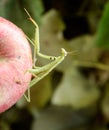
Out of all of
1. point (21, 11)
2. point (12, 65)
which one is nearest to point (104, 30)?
point (21, 11)

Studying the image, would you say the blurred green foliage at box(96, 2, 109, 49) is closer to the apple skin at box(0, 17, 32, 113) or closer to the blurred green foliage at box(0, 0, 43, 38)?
the blurred green foliage at box(0, 0, 43, 38)

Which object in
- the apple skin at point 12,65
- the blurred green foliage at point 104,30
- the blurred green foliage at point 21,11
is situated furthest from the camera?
the blurred green foliage at point 104,30

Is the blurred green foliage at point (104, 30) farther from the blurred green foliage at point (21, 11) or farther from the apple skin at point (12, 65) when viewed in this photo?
the apple skin at point (12, 65)

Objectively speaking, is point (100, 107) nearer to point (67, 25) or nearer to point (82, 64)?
point (82, 64)

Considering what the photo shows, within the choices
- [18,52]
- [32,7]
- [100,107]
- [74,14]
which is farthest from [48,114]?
[18,52]

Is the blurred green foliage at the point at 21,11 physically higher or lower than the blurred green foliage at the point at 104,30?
higher

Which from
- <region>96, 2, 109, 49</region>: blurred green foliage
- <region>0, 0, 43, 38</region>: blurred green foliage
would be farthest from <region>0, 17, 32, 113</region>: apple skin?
<region>96, 2, 109, 49</region>: blurred green foliage

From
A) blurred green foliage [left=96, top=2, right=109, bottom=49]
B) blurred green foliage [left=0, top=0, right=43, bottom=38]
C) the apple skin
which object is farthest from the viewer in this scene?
blurred green foliage [left=96, top=2, right=109, bottom=49]

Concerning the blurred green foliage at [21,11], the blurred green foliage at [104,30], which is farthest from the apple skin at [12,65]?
the blurred green foliage at [104,30]
